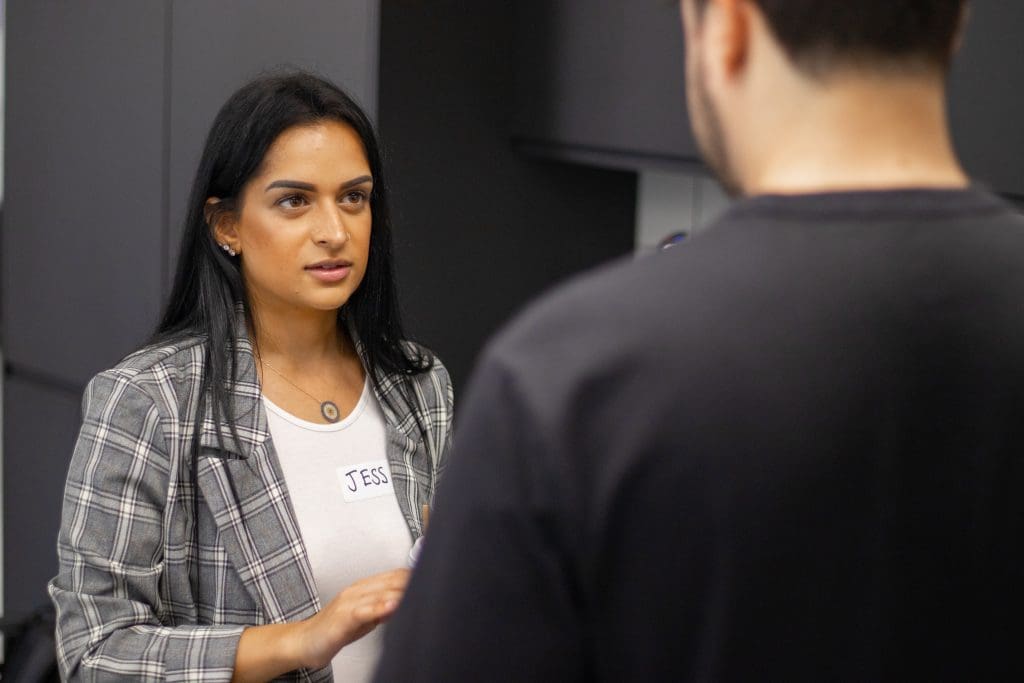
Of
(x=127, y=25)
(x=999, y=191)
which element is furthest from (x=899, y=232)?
(x=127, y=25)

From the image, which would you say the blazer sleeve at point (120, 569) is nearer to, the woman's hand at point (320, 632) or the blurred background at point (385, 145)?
the woman's hand at point (320, 632)

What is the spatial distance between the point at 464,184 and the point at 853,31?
1839 millimetres

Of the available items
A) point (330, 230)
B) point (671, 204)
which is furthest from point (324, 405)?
point (671, 204)

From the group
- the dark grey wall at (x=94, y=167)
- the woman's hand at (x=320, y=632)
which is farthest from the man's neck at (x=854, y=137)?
the dark grey wall at (x=94, y=167)

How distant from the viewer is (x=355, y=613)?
147 cm

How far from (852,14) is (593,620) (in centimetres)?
36

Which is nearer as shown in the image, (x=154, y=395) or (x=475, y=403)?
(x=475, y=403)

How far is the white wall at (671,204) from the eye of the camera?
8.50 feet

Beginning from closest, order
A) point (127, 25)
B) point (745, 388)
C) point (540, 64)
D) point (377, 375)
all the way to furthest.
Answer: point (745, 388) < point (377, 375) < point (540, 64) < point (127, 25)

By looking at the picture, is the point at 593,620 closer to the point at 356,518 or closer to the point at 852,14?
the point at 852,14

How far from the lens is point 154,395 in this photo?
166 cm

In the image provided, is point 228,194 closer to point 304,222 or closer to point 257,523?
point 304,222

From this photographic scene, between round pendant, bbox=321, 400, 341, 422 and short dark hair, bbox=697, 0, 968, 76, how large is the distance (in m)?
1.20

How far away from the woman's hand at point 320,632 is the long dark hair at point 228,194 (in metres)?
0.28
